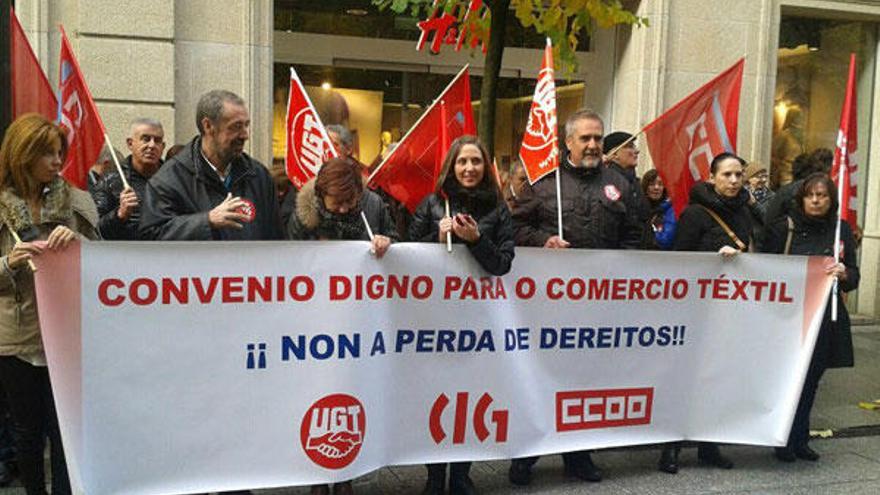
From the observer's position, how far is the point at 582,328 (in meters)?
4.57

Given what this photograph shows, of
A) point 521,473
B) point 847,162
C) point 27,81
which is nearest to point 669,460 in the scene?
point 521,473

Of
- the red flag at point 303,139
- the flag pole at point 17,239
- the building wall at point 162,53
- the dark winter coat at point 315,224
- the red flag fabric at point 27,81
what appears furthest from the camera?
the building wall at point 162,53

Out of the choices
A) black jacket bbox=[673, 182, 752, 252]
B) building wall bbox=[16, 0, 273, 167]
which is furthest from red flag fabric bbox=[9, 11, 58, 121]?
black jacket bbox=[673, 182, 752, 252]

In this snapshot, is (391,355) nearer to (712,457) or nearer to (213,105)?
(213,105)

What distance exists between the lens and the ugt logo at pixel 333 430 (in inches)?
156

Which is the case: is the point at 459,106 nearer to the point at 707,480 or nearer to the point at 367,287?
the point at 367,287

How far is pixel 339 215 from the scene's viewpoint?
407 cm

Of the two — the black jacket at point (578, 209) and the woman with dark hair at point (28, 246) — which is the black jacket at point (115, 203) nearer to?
the woman with dark hair at point (28, 246)

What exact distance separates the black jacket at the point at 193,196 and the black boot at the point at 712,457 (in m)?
2.94

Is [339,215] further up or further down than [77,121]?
further down

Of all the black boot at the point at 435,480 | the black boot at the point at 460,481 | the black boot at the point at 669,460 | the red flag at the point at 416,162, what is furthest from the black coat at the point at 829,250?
the black boot at the point at 435,480

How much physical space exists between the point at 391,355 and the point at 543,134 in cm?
164

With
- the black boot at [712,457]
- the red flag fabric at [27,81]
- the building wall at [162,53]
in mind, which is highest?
the building wall at [162,53]

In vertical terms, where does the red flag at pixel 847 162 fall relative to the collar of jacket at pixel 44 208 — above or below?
above
